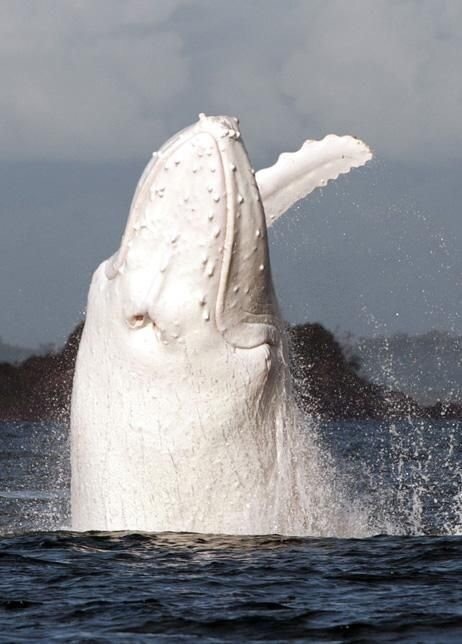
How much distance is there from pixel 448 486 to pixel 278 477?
16551 mm

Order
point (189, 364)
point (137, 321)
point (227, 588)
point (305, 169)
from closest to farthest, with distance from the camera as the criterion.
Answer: point (227, 588) → point (189, 364) → point (137, 321) → point (305, 169)

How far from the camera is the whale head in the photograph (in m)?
10.4

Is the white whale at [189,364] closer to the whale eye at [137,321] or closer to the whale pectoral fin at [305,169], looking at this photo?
the whale eye at [137,321]

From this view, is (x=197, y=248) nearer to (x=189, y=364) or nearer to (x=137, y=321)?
(x=137, y=321)

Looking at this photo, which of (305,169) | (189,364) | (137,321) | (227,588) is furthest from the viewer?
(305,169)

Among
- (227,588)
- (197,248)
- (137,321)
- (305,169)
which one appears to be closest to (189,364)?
(137,321)

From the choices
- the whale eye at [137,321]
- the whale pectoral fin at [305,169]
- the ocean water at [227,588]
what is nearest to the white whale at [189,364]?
the whale eye at [137,321]

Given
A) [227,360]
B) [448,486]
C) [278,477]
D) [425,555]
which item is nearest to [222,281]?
[227,360]

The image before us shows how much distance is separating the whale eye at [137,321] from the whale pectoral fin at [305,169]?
1309 mm

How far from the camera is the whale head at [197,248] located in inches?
410

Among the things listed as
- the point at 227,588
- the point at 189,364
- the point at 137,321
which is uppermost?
the point at 137,321

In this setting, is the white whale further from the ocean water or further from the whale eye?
the ocean water

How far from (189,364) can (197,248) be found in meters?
0.80

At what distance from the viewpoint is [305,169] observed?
11539 mm
